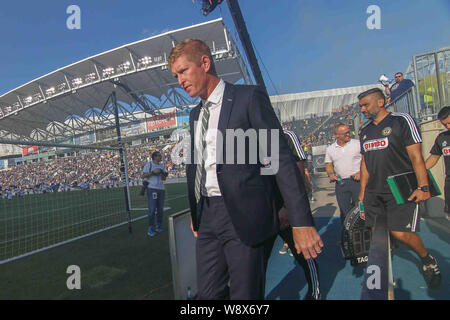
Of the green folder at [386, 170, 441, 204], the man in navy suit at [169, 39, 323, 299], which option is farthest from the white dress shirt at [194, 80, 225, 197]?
the green folder at [386, 170, 441, 204]

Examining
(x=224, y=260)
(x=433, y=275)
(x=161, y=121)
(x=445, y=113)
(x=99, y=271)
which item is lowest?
(x=99, y=271)

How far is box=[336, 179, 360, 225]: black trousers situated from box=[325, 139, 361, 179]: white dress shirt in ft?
0.36

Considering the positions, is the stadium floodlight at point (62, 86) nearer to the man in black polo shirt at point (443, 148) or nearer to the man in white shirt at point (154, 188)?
the man in white shirt at point (154, 188)

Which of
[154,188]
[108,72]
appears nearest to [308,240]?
[154,188]

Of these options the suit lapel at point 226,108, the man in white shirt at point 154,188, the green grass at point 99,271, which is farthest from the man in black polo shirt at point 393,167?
the man in white shirt at point 154,188

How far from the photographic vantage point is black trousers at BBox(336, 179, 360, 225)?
391cm

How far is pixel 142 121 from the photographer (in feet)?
136

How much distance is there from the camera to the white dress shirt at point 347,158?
392cm

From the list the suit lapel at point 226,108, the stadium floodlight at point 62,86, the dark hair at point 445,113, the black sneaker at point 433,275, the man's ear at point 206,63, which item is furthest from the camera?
the stadium floodlight at point 62,86

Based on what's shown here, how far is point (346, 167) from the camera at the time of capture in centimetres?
397

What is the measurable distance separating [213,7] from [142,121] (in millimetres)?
33854

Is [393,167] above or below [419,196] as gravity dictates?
above

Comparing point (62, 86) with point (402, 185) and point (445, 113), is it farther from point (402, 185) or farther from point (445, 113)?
point (402, 185)

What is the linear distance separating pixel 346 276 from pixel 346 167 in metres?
1.64
